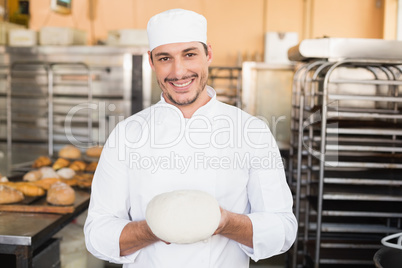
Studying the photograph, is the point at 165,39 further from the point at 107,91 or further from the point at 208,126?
Answer: the point at 107,91

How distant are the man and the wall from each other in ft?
14.3

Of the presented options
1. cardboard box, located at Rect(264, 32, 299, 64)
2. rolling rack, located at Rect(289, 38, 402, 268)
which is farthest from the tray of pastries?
cardboard box, located at Rect(264, 32, 299, 64)

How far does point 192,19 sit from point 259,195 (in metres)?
0.61

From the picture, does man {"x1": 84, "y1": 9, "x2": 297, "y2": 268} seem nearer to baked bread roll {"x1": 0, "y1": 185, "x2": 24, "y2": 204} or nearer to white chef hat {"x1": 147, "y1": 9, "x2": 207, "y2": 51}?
white chef hat {"x1": 147, "y1": 9, "x2": 207, "y2": 51}

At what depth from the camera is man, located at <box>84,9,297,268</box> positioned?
1.25 meters

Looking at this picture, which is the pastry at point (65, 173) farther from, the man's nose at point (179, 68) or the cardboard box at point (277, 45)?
the cardboard box at point (277, 45)

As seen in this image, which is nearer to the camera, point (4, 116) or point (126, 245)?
point (126, 245)

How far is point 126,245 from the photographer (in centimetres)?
122

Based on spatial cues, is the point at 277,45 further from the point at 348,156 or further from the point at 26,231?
the point at 26,231

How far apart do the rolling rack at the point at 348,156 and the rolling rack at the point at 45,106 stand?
2.73 meters

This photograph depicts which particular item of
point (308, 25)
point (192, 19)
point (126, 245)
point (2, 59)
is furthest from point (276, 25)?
point (126, 245)

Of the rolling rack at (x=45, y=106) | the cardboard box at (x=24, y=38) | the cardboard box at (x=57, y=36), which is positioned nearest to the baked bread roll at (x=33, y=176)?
the rolling rack at (x=45, y=106)

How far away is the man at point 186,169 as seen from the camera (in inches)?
49.1

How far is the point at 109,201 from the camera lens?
1.29 meters
